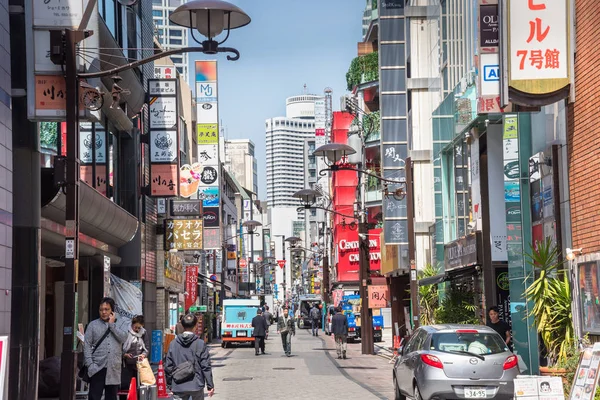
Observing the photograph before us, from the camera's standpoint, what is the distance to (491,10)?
19125mm

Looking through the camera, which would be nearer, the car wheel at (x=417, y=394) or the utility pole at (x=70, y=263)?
the utility pole at (x=70, y=263)

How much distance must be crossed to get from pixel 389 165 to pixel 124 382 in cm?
2727

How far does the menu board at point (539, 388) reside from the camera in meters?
12.3

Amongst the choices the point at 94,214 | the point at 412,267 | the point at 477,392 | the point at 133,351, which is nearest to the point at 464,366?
the point at 477,392

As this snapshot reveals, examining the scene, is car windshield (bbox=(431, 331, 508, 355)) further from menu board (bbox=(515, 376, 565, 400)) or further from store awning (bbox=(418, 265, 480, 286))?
store awning (bbox=(418, 265, 480, 286))

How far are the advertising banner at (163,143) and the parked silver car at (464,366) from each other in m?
17.6

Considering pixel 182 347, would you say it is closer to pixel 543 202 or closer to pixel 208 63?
pixel 543 202

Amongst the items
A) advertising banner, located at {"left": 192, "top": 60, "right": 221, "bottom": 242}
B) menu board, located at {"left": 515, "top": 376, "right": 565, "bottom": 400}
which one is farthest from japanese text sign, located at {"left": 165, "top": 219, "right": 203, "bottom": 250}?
menu board, located at {"left": 515, "top": 376, "right": 565, "bottom": 400}

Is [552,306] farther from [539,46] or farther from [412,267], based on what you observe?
[412,267]

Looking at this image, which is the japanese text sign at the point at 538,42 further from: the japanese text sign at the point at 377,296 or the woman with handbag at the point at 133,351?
the japanese text sign at the point at 377,296

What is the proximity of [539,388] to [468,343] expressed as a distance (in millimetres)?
4627

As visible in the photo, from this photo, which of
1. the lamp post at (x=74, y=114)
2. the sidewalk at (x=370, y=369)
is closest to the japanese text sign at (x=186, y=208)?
the sidewalk at (x=370, y=369)

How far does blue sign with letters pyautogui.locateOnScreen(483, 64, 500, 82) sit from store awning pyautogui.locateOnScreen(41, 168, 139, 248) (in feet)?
27.6

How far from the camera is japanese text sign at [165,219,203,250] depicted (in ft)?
127
